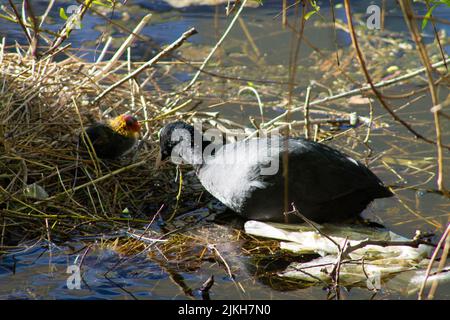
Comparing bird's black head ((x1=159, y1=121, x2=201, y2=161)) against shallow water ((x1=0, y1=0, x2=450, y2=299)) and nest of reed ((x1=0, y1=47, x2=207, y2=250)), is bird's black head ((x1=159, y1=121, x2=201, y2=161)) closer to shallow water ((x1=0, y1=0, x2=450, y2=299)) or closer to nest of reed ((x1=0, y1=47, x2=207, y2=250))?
nest of reed ((x1=0, y1=47, x2=207, y2=250))

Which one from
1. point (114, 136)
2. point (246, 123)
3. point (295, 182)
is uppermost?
point (114, 136)

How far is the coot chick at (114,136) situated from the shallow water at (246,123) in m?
0.47

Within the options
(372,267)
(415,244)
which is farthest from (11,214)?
(415,244)

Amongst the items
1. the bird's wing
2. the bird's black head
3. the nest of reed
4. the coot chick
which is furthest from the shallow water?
the bird's black head

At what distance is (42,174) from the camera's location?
420 centimetres

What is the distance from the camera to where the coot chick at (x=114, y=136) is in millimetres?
4352

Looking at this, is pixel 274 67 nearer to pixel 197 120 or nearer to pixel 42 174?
pixel 197 120

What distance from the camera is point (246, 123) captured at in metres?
5.41

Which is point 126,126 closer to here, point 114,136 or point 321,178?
point 114,136

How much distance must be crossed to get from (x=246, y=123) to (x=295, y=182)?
1.56m

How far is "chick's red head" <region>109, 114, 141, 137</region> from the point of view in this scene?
14.5ft

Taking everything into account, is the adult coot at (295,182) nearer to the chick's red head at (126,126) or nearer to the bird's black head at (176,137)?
the bird's black head at (176,137)

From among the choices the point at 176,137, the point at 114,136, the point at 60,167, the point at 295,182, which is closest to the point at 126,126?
the point at 114,136

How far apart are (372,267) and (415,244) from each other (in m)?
0.67
